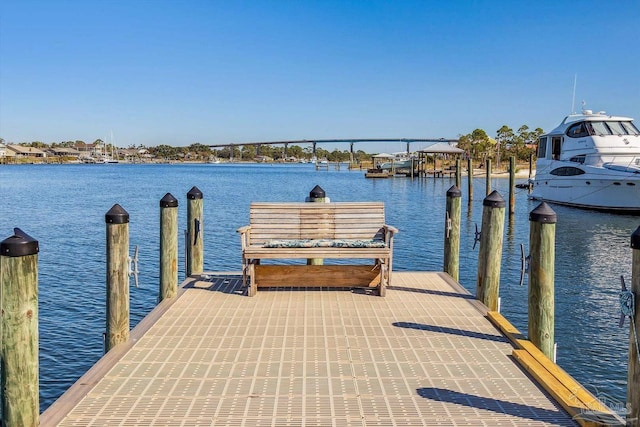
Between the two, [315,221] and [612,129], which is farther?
[612,129]

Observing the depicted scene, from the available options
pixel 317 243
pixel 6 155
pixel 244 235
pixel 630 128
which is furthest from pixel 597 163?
pixel 6 155

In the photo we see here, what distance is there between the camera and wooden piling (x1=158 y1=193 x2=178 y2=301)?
7.29 metres

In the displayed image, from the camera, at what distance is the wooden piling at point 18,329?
3682 millimetres

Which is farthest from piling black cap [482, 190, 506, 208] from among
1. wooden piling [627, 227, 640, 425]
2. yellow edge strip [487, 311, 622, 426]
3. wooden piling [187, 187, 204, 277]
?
wooden piling [187, 187, 204, 277]

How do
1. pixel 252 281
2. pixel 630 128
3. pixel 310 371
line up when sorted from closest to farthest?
pixel 310 371 → pixel 252 281 → pixel 630 128

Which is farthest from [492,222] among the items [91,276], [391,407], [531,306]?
[91,276]

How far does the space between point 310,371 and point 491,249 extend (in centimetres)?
320

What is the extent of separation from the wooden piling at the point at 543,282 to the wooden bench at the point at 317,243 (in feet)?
6.44

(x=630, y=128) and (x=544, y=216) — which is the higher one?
(x=630, y=128)

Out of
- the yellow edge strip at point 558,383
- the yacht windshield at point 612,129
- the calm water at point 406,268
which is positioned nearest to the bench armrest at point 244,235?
the calm water at point 406,268

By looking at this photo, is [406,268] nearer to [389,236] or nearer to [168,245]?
[389,236]

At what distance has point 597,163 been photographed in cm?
3033

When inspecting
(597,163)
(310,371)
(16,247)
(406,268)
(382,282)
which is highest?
(597,163)

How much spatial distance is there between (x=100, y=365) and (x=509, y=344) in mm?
3697
